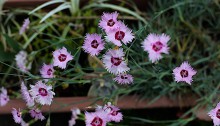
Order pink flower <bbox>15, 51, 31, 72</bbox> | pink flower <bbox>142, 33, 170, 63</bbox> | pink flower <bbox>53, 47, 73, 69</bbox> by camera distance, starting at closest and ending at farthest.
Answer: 1. pink flower <bbox>142, 33, 170, 63</bbox>
2. pink flower <bbox>53, 47, 73, 69</bbox>
3. pink flower <bbox>15, 51, 31, 72</bbox>

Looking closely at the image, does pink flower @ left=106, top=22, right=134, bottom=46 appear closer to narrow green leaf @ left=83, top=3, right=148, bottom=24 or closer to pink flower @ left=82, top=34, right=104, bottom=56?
pink flower @ left=82, top=34, right=104, bottom=56

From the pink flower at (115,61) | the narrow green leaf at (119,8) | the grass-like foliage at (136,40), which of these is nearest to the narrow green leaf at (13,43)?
the grass-like foliage at (136,40)

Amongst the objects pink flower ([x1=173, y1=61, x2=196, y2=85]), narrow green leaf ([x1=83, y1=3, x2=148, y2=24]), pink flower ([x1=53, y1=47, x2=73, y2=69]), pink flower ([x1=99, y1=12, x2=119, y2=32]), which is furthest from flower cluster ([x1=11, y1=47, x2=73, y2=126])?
narrow green leaf ([x1=83, y1=3, x2=148, y2=24])

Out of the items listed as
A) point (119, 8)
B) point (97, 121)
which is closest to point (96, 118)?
point (97, 121)

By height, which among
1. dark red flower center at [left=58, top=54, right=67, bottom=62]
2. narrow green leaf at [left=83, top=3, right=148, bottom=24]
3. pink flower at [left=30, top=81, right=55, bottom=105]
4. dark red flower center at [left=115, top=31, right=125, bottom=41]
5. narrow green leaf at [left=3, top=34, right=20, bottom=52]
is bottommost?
pink flower at [left=30, top=81, right=55, bottom=105]

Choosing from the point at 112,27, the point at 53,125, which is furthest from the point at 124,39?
the point at 53,125
